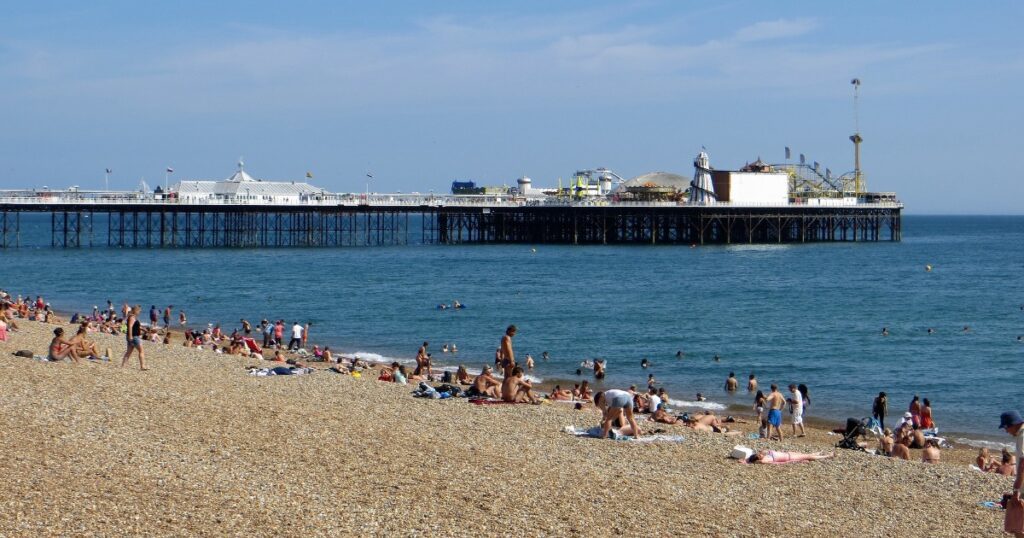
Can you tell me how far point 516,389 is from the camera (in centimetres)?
1664

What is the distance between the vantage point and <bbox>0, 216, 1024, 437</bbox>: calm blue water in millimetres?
25625

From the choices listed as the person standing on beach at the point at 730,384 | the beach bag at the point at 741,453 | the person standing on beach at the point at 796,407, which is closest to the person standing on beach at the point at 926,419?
the person standing on beach at the point at 796,407

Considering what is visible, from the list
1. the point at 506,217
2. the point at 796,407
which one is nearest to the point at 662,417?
the point at 796,407

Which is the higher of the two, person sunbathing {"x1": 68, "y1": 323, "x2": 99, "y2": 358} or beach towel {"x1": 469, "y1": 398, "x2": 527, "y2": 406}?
person sunbathing {"x1": 68, "y1": 323, "x2": 99, "y2": 358}

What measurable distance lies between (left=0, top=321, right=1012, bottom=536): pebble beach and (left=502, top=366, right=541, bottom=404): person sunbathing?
2.55 ft

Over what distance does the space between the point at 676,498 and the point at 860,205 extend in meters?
73.0

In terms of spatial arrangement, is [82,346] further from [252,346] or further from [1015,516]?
[1015,516]

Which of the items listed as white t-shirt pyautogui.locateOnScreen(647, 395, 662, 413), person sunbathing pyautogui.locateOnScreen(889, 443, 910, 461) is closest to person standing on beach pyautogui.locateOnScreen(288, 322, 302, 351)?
white t-shirt pyautogui.locateOnScreen(647, 395, 662, 413)

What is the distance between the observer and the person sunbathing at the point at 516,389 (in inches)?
653

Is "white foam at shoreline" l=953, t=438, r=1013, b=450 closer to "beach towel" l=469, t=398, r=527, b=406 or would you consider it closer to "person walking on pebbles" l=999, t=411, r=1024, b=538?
"beach towel" l=469, t=398, r=527, b=406

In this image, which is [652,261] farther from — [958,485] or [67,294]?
[958,485]

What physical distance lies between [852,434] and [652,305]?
917 inches

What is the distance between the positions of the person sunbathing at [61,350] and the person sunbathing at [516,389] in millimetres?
6205

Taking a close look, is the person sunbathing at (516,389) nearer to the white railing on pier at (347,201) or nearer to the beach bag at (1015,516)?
the beach bag at (1015,516)
